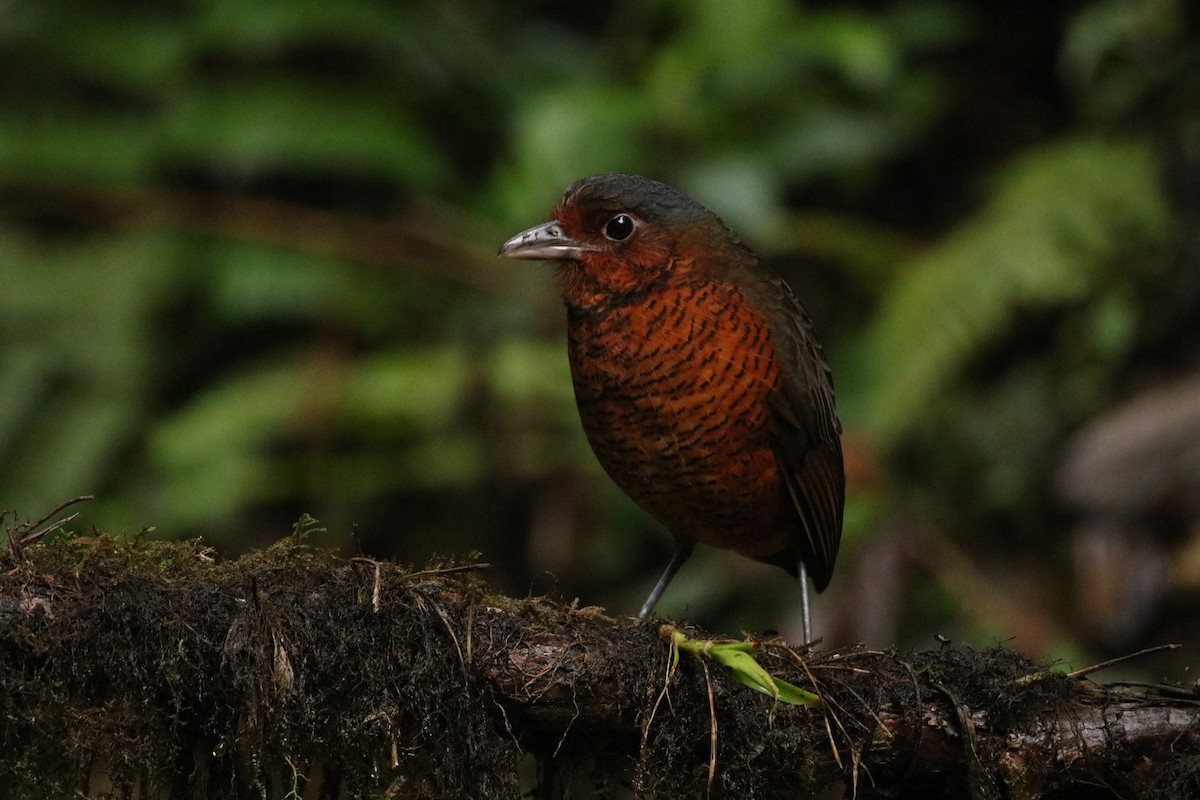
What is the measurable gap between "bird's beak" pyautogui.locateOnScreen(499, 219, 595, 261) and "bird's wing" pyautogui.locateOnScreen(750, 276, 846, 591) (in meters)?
0.48

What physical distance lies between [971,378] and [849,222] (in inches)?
37.0

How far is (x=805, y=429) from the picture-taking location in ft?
12.3

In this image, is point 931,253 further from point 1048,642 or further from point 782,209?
point 1048,642

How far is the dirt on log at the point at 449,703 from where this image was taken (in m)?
2.49

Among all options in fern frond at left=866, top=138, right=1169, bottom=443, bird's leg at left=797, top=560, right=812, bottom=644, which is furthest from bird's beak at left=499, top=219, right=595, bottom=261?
fern frond at left=866, top=138, right=1169, bottom=443

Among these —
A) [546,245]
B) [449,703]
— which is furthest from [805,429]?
[449,703]

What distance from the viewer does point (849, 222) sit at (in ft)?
21.8

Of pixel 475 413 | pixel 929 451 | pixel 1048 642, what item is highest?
pixel 475 413

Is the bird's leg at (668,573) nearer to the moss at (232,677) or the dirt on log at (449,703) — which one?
the dirt on log at (449,703)

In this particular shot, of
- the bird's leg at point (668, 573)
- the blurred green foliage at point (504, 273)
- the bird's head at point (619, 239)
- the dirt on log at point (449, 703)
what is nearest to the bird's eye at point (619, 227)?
the bird's head at point (619, 239)

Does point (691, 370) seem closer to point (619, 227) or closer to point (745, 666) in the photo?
point (619, 227)

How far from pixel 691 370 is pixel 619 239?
476 millimetres

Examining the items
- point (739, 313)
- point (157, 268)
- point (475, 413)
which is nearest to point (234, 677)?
point (739, 313)

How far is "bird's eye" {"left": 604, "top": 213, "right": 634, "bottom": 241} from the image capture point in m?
3.74
